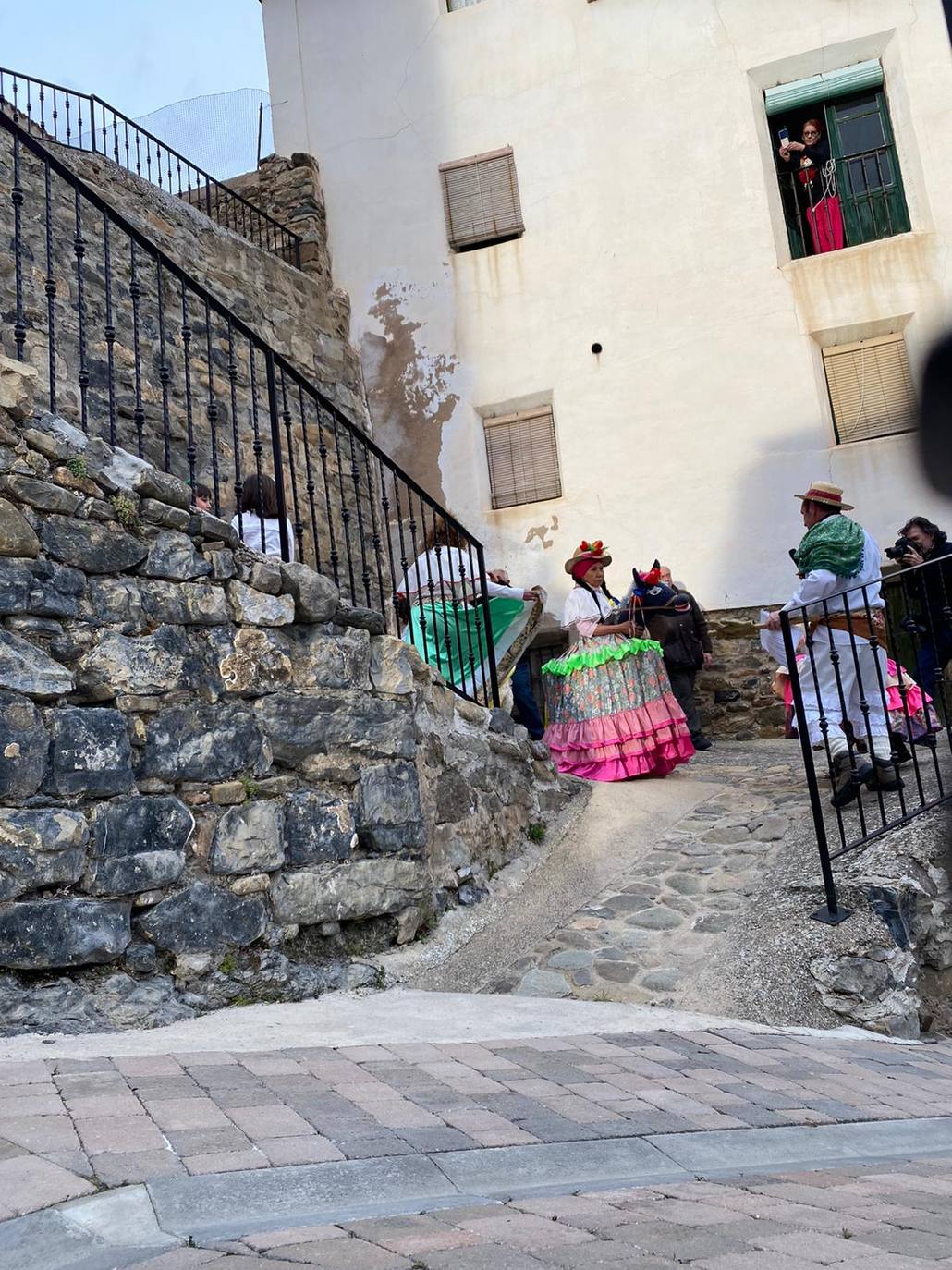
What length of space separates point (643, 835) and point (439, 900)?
5.26 feet

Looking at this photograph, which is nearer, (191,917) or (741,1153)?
(741,1153)

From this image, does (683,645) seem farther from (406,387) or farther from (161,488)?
(161,488)

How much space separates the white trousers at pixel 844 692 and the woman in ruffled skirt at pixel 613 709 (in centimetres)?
147

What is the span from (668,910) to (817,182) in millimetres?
8923

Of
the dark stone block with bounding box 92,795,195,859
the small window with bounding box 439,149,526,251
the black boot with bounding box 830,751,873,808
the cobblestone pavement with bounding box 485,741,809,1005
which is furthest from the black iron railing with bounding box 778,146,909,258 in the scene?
the dark stone block with bounding box 92,795,195,859

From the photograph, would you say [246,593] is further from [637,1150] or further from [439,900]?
[637,1150]

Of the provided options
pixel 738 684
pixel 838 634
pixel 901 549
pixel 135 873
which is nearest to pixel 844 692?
pixel 838 634

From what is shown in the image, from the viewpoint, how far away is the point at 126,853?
4086mm

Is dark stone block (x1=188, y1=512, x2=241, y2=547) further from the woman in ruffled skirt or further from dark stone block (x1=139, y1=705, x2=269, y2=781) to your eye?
the woman in ruffled skirt

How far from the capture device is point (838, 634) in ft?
20.4

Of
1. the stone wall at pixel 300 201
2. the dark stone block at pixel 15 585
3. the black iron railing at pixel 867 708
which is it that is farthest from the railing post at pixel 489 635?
the stone wall at pixel 300 201

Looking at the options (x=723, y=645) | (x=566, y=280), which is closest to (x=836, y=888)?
(x=723, y=645)

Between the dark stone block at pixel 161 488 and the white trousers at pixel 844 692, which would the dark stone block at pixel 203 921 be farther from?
the white trousers at pixel 844 692

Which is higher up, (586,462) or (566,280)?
(566,280)
